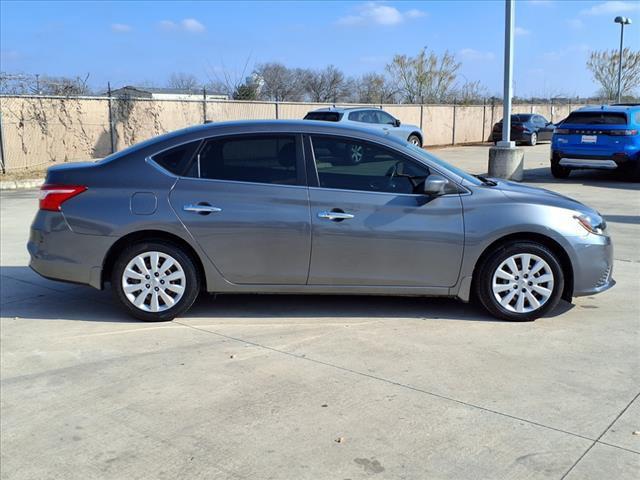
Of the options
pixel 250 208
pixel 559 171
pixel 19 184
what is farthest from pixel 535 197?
pixel 19 184

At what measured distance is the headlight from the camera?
17.2 ft

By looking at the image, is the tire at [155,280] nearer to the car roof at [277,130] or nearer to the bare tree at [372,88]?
the car roof at [277,130]

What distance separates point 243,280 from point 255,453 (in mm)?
2167

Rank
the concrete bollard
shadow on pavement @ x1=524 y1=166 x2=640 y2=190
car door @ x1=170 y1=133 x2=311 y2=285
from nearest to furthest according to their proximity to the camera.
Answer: car door @ x1=170 y1=133 x2=311 y2=285, shadow on pavement @ x1=524 y1=166 x2=640 y2=190, the concrete bollard

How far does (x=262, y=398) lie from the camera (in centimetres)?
387

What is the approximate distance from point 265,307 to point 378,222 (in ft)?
4.45

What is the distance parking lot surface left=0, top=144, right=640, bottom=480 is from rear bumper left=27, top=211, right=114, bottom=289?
413mm

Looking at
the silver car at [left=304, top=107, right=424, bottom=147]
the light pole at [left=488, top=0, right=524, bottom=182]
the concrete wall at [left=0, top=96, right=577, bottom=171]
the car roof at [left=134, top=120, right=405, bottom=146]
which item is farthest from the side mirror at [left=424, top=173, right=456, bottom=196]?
the concrete wall at [left=0, top=96, right=577, bottom=171]

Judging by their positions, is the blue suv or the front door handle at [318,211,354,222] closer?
the front door handle at [318,211,354,222]

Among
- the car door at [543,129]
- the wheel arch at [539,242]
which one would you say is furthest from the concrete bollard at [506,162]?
the car door at [543,129]

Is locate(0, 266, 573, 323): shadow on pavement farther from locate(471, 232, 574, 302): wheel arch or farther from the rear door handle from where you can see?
the rear door handle

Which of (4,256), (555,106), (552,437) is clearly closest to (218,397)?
(552,437)

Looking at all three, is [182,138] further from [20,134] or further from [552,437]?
[20,134]

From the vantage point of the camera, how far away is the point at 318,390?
3967 millimetres
